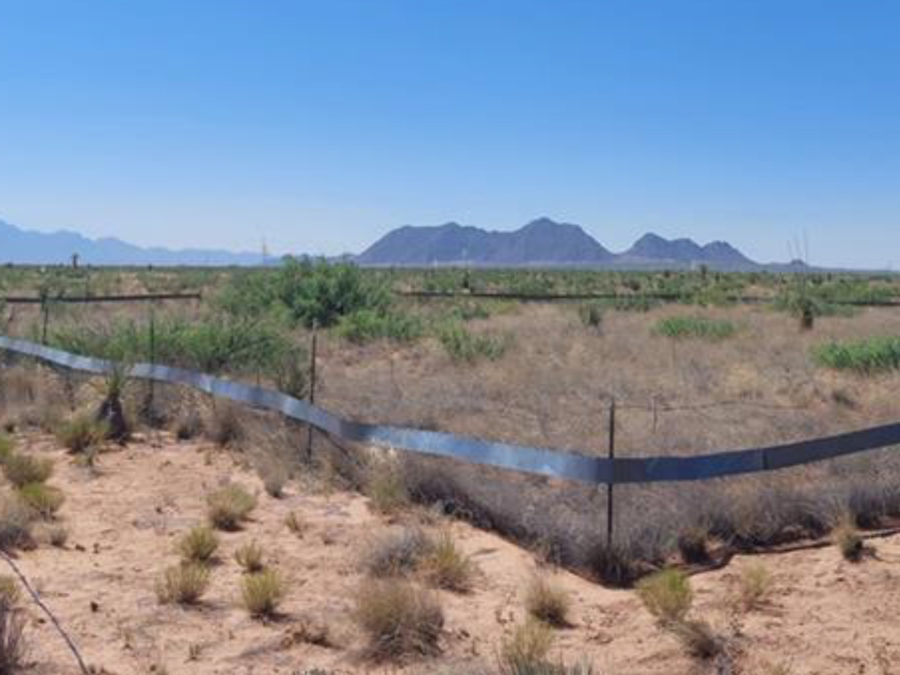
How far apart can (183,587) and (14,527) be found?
2.37m

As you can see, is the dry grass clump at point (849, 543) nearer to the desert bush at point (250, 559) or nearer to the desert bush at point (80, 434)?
the desert bush at point (250, 559)

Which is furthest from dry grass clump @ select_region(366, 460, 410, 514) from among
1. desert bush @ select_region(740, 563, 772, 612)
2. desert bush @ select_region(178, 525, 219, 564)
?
desert bush @ select_region(740, 563, 772, 612)

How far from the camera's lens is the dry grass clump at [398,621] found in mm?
7031

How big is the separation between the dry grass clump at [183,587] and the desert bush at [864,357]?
47.4 feet

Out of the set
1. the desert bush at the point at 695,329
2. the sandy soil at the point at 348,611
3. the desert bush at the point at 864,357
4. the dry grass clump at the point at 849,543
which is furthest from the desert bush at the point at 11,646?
the desert bush at the point at 695,329

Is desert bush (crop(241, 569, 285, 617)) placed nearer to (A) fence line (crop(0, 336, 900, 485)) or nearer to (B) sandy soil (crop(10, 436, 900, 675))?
(B) sandy soil (crop(10, 436, 900, 675))

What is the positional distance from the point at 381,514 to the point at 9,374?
947 cm

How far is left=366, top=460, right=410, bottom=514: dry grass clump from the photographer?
10.7 meters

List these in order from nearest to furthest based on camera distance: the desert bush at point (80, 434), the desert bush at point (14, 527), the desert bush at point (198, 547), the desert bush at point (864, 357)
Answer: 1. the desert bush at point (198, 547)
2. the desert bush at point (14, 527)
3. the desert bush at point (80, 434)
4. the desert bush at point (864, 357)

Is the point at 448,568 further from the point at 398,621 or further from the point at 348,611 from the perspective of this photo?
the point at 398,621

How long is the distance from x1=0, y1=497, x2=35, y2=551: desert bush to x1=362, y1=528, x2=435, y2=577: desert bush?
3.09 meters

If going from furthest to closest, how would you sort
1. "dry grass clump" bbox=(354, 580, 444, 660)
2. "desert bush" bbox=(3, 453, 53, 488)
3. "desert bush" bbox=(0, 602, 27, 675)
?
"desert bush" bbox=(3, 453, 53, 488) < "dry grass clump" bbox=(354, 580, 444, 660) < "desert bush" bbox=(0, 602, 27, 675)

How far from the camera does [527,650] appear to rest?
21.2ft

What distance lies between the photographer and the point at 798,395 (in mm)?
16781
